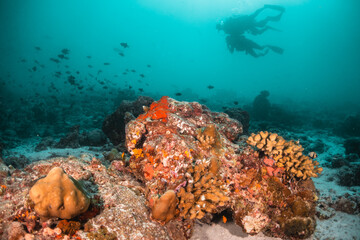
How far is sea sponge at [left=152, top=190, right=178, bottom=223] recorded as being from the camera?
3326mm

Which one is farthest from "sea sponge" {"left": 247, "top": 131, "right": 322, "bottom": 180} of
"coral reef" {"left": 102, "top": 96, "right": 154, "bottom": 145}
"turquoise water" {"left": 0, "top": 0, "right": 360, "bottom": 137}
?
"turquoise water" {"left": 0, "top": 0, "right": 360, "bottom": 137}

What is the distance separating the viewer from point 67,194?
280 cm

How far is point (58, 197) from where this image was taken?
8.90 ft

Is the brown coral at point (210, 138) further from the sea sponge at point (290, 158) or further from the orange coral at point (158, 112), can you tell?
the orange coral at point (158, 112)

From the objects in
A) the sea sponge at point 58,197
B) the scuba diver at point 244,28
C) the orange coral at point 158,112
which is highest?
the scuba diver at point 244,28

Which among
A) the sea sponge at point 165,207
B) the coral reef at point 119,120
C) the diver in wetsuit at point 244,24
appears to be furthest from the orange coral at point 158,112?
the diver in wetsuit at point 244,24

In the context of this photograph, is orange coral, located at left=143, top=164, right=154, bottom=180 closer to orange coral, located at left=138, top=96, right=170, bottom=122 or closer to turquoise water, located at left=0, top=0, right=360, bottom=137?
orange coral, located at left=138, top=96, right=170, bottom=122

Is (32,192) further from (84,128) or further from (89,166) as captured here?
(84,128)

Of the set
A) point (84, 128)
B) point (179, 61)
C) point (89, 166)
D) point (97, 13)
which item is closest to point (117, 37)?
point (97, 13)

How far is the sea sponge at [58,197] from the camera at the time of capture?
2.67 metres

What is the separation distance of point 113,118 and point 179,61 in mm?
195354

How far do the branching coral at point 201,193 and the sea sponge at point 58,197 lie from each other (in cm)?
205

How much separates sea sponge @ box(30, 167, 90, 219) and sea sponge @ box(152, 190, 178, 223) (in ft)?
4.50

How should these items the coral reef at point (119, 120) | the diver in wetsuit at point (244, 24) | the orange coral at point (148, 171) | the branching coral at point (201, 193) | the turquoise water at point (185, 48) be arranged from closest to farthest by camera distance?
1. the branching coral at point (201, 193)
2. the orange coral at point (148, 171)
3. the coral reef at point (119, 120)
4. the diver in wetsuit at point (244, 24)
5. the turquoise water at point (185, 48)
